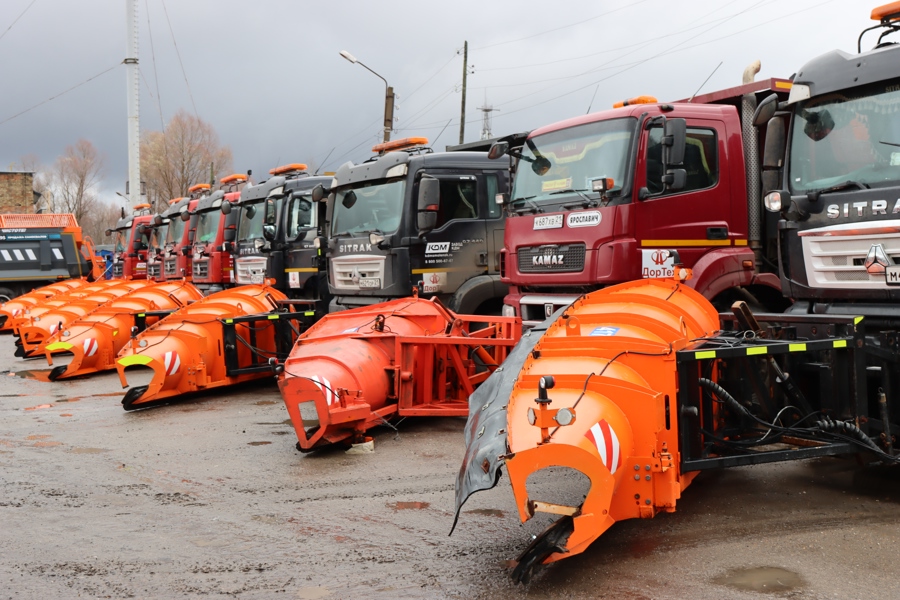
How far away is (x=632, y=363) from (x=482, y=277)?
256 inches

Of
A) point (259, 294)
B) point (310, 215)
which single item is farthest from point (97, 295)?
point (259, 294)

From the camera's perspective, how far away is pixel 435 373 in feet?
26.2

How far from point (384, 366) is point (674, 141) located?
3231 millimetres

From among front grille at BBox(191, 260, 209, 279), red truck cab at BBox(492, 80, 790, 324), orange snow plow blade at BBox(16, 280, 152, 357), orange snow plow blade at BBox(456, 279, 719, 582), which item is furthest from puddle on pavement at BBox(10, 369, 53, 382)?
orange snow plow blade at BBox(456, 279, 719, 582)

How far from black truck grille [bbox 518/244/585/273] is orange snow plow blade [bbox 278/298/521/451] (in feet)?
2.09

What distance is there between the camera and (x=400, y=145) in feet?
39.6

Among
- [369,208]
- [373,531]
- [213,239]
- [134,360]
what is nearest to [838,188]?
[373,531]

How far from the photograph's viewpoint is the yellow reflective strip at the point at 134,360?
9141 mm

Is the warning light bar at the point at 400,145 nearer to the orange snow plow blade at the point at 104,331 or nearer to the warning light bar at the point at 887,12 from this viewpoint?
the orange snow plow blade at the point at 104,331

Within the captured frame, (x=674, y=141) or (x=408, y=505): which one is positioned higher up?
(x=674, y=141)

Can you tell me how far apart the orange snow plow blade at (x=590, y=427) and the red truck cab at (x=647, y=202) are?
277cm

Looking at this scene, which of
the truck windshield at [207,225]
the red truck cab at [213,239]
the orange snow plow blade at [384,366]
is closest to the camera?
the orange snow plow blade at [384,366]

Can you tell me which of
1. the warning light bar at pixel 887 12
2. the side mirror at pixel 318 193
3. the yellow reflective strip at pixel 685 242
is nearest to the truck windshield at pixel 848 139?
the warning light bar at pixel 887 12

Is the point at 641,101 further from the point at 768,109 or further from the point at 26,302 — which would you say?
the point at 26,302
